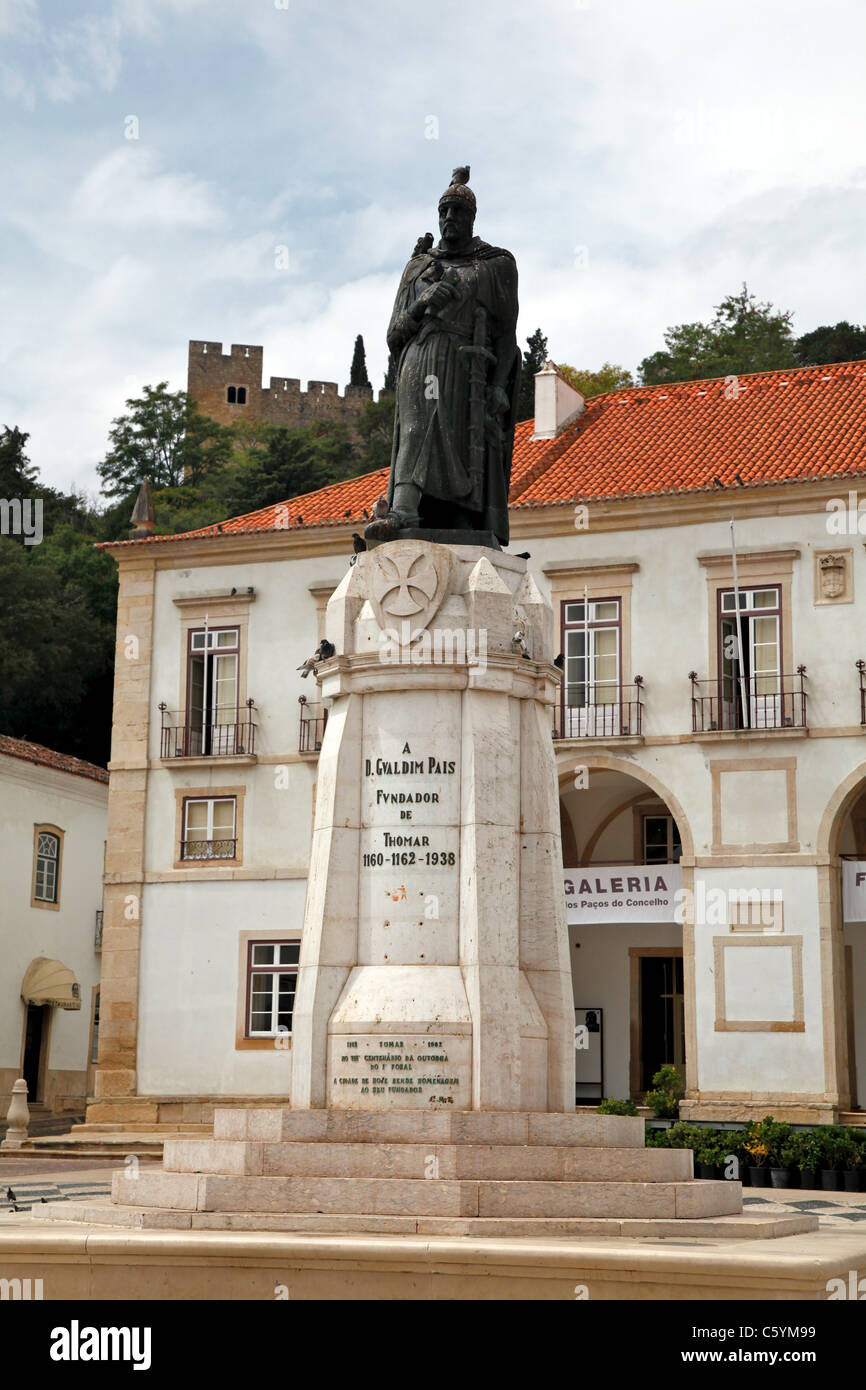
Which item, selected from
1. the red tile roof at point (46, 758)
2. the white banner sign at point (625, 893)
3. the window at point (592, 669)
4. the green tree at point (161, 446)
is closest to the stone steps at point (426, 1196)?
the white banner sign at point (625, 893)

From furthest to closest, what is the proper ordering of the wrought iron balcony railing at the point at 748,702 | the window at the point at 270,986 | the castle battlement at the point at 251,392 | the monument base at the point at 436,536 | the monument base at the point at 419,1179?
the castle battlement at the point at 251,392
the window at the point at 270,986
the wrought iron balcony railing at the point at 748,702
the monument base at the point at 436,536
the monument base at the point at 419,1179

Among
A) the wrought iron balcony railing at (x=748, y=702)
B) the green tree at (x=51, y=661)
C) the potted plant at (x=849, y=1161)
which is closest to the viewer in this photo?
the potted plant at (x=849, y=1161)

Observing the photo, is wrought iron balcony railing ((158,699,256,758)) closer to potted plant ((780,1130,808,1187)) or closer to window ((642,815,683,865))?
window ((642,815,683,865))

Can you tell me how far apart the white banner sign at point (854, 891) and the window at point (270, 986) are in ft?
28.0

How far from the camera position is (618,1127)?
34.0 ft

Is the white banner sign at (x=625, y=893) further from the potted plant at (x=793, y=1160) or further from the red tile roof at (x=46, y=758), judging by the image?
the red tile roof at (x=46, y=758)

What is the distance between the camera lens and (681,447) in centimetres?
2997

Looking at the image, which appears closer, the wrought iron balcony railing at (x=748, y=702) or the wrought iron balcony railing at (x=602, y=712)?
the wrought iron balcony railing at (x=748, y=702)

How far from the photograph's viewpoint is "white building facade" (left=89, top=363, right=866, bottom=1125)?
2617 cm

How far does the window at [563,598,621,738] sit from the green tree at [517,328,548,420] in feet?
64.2

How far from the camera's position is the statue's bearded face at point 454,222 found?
471 inches
